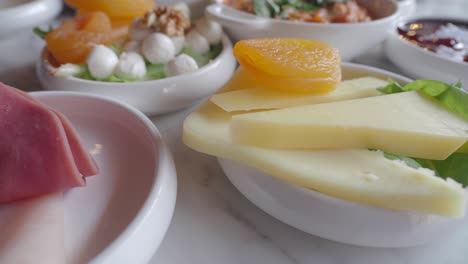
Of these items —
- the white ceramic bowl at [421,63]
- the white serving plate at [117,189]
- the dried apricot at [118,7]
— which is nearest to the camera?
the white serving plate at [117,189]

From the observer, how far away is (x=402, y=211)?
0.61 metres

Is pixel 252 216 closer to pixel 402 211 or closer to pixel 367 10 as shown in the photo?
pixel 402 211

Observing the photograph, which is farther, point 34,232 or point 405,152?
point 405,152

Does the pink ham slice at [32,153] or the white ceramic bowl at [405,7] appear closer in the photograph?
the pink ham slice at [32,153]

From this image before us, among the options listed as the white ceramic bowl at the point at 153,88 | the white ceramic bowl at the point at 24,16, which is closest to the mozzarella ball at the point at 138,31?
the white ceramic bowl at the point at 153,88

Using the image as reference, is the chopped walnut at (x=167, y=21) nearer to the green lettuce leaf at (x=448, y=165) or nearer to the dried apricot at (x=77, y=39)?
the dried apricot at (x=77, y=39)

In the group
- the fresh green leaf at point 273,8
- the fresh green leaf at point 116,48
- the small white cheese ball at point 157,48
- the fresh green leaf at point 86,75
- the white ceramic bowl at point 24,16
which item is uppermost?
the fresh green leaf at point 273,8

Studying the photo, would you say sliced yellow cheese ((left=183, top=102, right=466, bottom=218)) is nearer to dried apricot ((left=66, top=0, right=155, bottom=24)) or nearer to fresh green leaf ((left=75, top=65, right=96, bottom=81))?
fresh green leaf ((left=75, top=65, right=96, bottom=81))

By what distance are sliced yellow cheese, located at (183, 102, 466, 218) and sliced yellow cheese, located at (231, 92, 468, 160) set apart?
0.05 feet

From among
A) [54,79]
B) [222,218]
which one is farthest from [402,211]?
[54,79]

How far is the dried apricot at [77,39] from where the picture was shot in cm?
108

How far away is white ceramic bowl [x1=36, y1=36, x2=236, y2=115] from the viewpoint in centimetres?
101

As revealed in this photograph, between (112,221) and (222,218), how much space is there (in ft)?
0.67

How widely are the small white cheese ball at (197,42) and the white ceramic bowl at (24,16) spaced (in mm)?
603
